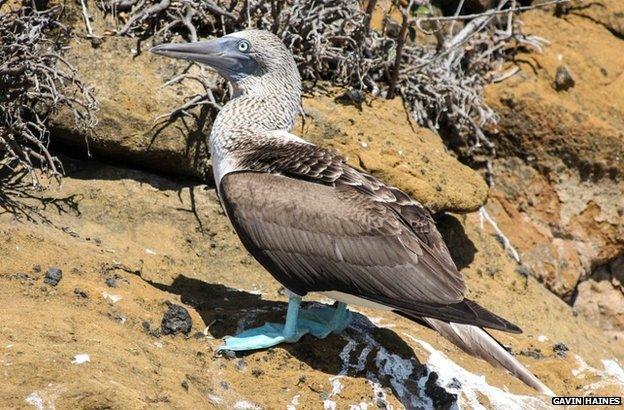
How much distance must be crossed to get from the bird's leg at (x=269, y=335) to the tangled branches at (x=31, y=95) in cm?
204

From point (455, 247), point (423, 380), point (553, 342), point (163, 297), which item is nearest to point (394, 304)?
point (423, 380)

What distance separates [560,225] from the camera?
32.8 feet

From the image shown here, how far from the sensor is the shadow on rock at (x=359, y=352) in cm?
640

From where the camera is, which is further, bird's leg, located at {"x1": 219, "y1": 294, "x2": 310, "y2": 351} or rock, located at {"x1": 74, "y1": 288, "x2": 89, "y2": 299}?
rock, located at {"x1": 74, "y1": 288, "x2": 89, "y2": 299}

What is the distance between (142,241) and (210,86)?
4.69 feet

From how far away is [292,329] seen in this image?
641 centimetres

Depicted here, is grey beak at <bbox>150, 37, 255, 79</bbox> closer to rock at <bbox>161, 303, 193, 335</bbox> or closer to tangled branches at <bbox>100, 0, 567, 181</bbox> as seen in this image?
tangled branches at <bbox>100, 0, 567, 181</bbox>

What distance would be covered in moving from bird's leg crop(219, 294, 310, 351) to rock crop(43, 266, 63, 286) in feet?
3.68

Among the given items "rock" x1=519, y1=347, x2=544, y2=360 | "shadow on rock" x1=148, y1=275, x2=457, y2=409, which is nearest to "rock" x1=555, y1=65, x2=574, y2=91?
"rock" x1=519, y1=347, x2=544, y2=360

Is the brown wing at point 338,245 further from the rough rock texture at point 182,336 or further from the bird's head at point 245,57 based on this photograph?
the bird's head at point 245,57

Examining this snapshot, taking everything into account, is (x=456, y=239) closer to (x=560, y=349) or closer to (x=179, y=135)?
(x=560, y=349)

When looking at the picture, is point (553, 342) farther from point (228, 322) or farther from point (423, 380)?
point (228, 322)

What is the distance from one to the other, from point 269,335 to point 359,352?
23.0 inches

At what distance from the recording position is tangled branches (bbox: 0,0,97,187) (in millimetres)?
7555
